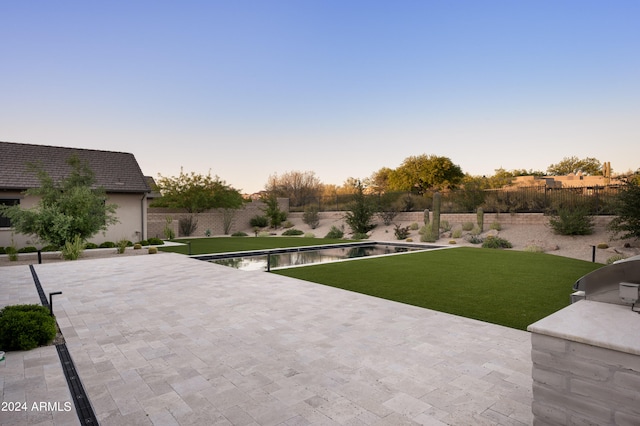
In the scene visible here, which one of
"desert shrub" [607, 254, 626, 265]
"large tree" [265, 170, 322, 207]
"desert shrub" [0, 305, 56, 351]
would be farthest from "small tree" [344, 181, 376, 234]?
"large tree" [265, 170, 322, 207]

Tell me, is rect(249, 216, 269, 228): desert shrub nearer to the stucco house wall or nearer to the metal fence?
the metal fence

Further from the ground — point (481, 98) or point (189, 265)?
point (481, 98)

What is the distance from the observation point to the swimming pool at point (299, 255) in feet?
35.0

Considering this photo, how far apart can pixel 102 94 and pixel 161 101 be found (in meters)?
2.29

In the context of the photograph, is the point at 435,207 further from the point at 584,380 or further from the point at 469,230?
the point at 584,380

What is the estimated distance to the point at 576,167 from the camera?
151 ft

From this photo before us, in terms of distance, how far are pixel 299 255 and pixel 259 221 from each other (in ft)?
42.5

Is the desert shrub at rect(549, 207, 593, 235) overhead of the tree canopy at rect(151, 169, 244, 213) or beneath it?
beneath

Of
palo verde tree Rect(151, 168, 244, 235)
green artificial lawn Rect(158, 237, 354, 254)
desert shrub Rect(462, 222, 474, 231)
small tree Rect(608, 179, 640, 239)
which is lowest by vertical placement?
green artificial lawn Rect(158, 237, 354, 254)

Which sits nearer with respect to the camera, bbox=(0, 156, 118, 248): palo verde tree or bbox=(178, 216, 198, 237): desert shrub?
bbox=(0, 156, 118, 248): palo verde tree

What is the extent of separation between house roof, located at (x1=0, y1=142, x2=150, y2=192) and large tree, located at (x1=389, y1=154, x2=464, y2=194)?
26.1 m

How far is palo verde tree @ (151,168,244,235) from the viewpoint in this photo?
23.5 metres

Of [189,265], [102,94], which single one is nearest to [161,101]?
[102,94]

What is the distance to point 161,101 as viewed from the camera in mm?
14820
